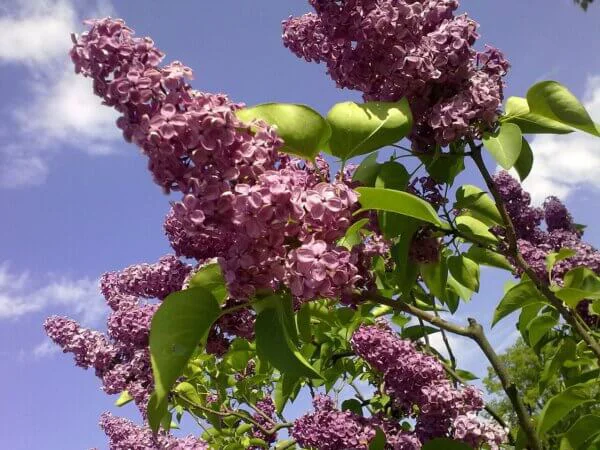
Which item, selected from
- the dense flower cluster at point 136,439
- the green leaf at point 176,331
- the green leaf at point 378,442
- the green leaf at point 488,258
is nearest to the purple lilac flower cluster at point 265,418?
the dense flower cluster at point 136,439

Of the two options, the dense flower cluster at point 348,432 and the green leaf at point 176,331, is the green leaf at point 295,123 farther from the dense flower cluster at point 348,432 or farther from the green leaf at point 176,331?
the dense flower cluster at point 348,432

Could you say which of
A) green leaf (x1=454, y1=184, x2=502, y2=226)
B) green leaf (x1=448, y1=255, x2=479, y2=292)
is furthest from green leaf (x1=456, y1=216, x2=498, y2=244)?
green leaf (x1=448, y1=255, x2=479, y2=292)

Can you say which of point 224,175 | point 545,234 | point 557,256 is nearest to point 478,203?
point 557,256

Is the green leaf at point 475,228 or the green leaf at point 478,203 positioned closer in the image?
the green leaf at point 478,203

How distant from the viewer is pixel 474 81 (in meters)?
2.03

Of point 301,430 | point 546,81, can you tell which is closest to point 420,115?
point 546,81

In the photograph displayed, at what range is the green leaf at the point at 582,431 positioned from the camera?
8.29 ft

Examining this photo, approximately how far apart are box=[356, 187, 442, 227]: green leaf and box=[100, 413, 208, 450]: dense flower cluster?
2.38 meters

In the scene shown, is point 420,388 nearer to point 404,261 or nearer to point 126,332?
point 404,261

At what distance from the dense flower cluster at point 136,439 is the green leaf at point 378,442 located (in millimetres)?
1171

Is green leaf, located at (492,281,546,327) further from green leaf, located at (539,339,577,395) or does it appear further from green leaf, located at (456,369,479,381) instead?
green leaf, located at (456,369,479,381)

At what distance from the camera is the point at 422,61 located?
192cm

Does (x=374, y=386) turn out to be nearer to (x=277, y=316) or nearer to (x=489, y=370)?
(x=277, y=316)

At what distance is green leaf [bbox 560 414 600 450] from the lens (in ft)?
8.29
